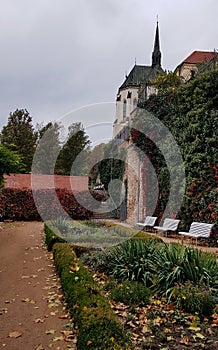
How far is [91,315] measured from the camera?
3.22 m

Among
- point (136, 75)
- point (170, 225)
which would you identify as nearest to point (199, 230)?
point (170, 225)

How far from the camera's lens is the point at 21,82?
50.8 ft

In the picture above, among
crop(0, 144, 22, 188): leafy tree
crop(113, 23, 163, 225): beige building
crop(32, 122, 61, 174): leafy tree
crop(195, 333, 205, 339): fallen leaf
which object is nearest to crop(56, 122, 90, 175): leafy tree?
crop(32, 122, 61, 174): leafy tree

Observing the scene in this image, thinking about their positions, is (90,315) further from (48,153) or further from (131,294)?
(48,153)

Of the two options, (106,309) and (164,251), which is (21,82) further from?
(106,309)

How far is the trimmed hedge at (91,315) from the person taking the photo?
278cm

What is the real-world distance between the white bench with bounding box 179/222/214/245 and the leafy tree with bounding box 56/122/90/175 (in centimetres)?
1552

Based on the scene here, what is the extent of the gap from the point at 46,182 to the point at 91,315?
16.0m

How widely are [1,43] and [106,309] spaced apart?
31.4ft

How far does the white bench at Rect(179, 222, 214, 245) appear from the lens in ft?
30.0

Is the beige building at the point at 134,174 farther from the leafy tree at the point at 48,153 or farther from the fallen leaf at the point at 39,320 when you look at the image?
the fallen leaf at the point at 39,320

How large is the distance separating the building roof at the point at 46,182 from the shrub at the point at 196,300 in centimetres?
1417

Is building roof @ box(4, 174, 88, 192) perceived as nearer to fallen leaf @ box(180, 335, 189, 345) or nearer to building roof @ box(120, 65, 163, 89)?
fallen leaf @ box(180, 335, 189, 345)

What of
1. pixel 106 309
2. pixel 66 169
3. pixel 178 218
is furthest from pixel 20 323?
pixel 66 169
